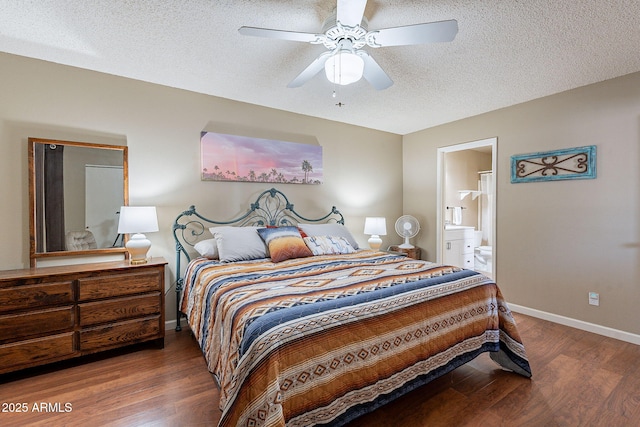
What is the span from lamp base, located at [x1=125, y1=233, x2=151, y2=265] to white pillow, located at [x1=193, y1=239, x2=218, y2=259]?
18.2 inches

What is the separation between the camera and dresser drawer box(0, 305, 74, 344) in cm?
194

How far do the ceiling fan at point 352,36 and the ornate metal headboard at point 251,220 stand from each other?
1765mm

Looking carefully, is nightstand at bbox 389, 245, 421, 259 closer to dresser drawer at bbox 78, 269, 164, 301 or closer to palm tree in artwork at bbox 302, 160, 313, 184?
palm tree in artwork at bbox 302, 160, 313, 184

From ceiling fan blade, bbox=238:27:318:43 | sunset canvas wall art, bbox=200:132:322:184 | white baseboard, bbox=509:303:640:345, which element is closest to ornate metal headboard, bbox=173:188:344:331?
sunset canvas wall art, bbox=200:132:322:184

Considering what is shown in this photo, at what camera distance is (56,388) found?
1.94 m

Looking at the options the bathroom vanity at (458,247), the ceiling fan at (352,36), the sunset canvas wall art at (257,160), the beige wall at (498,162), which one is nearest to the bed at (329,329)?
the sunset canvas wall art at (257,160)

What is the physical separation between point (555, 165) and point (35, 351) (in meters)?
4.85

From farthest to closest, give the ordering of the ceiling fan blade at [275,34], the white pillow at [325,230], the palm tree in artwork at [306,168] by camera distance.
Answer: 1. the palm tree in artwork at [306,168]
2. the white pillow at [325,230]
3. the ceiling fan blade at [275,34]

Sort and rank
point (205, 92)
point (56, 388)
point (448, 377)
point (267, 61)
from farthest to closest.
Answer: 1. point (205, 92)
2. point (267, 61)
3. point (448, 377)
4. point (56, 388)

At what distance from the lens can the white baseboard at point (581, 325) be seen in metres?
2.64

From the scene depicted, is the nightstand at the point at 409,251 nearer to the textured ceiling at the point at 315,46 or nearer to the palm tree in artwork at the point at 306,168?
the palm tree in artwork at the point at 306,168

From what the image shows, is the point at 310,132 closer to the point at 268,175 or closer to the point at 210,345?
the point at 268,175

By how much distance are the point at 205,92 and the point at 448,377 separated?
341 cm

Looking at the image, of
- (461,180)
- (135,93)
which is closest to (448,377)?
(135,93)
